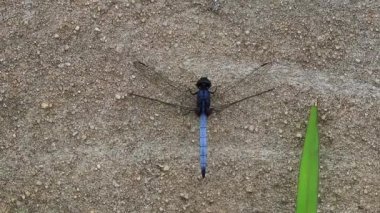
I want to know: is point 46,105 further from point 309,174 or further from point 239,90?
point 309,174

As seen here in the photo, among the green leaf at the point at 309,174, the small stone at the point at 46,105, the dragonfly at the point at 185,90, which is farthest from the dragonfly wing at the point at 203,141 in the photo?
the small stone at the point at 46,105

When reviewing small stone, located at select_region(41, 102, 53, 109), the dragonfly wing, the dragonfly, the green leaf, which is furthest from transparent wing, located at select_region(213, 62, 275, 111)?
small stone, located at select_region(41, 102, 53, 109)

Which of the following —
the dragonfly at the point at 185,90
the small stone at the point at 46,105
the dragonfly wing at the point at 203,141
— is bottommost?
the dragonfly wing at the point at 203,141

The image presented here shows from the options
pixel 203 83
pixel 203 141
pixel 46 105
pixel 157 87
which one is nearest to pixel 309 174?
pixel 203 141

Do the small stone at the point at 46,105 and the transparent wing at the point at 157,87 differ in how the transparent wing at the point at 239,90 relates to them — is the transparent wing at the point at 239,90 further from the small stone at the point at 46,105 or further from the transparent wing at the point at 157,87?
the small stone at the point at 46,105

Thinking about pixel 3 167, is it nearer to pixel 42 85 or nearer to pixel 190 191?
pixel 42 85

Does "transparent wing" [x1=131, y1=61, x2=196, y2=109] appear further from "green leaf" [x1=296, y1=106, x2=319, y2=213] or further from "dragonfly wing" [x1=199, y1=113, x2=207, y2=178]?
"green leaf" [x1=296, y1=106, x2=319, y2=213]
